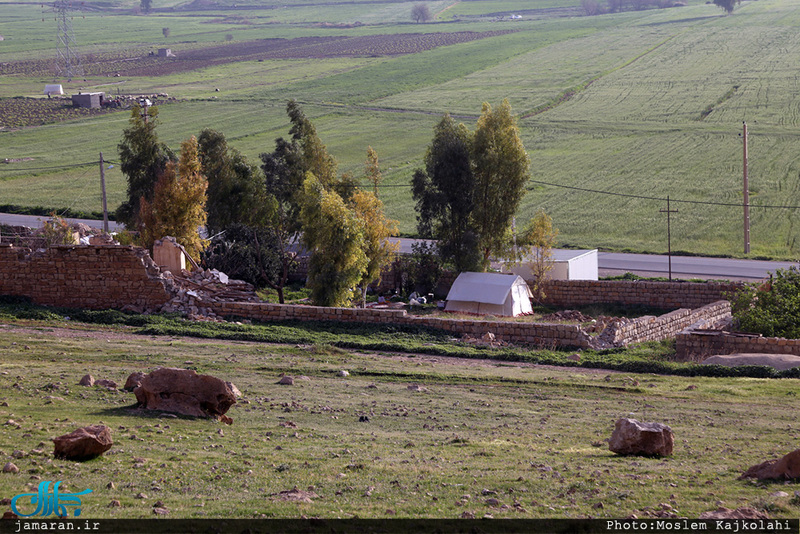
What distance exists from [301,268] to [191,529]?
30141mm

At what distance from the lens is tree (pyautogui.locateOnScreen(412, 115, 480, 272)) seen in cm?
3525

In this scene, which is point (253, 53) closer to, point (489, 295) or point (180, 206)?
point (180, 206)

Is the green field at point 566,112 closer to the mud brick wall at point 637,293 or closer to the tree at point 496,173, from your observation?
the tree at point 496,173

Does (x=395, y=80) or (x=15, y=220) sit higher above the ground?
(x=395, y=80)

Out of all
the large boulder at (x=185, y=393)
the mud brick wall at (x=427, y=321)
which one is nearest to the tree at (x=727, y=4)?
the mud brick wall at (x=427, y=321)

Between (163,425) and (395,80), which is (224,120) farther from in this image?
(163,425)

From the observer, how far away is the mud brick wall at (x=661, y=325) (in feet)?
82.6

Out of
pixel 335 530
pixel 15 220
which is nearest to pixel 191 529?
pixel 335 530

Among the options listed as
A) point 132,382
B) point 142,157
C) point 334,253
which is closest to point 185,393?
point 132,382

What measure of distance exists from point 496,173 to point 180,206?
42.6ft

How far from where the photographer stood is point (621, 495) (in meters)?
10.0

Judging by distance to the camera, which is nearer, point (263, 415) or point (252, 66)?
point (263, 415)

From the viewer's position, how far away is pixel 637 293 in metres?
32.6

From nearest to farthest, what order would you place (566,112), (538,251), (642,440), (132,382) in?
1. (642,440)
2. (132,382)
3. (538,251)
4. (566,112)
